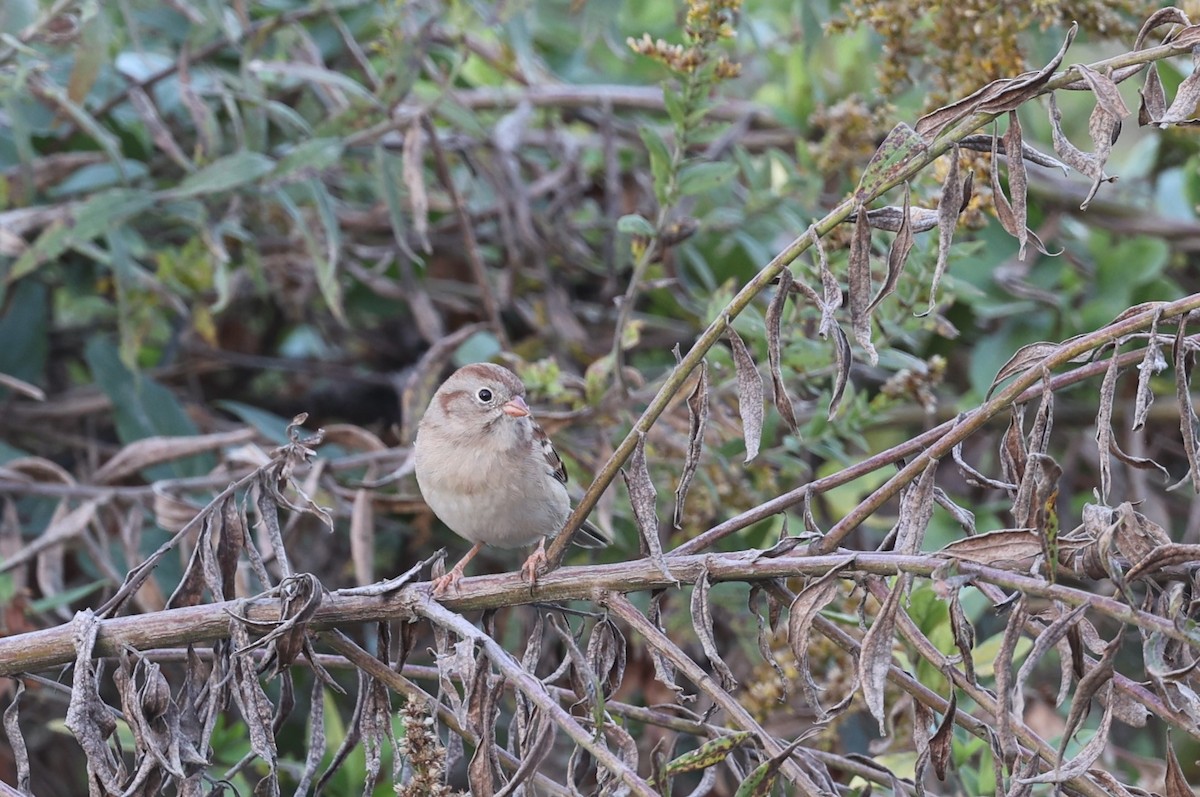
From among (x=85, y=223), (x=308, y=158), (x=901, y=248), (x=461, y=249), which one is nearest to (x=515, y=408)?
(x=308, y=158)

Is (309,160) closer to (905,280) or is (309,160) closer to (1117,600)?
(905,280)

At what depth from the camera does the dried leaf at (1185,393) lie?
1.57 m

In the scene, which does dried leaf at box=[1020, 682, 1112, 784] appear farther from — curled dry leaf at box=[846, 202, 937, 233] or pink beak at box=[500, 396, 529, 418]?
pink beak at box=[500, 396, 529, 418]

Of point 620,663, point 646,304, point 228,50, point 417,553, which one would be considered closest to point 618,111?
→ point 646,304

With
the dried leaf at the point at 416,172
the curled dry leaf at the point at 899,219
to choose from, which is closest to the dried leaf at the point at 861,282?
the curled dry leaf at the point at 899,219

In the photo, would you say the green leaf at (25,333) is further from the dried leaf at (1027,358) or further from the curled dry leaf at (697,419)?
the dried leaf at (1027,358)

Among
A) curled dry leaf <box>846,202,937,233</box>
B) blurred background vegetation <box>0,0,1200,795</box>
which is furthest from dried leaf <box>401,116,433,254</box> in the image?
curled dry leaf <box>846,202,937,233</box>

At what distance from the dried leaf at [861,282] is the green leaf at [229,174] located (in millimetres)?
2235

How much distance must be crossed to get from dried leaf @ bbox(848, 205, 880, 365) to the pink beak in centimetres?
167

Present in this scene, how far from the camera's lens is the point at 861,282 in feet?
5.57

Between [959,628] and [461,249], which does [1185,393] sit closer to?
[959,628]

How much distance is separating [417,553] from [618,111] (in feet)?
5.75

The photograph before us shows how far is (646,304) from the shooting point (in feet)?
15.5

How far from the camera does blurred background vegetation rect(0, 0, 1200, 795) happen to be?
3.20 m
